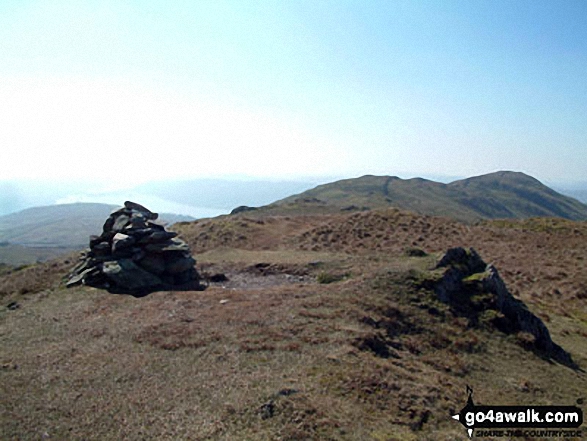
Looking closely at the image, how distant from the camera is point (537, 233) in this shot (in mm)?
52969

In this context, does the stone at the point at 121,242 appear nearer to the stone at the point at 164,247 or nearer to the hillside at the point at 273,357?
the stone at the point at 164,247

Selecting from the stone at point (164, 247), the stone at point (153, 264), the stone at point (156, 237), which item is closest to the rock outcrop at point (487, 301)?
the stone at point (164, 247)

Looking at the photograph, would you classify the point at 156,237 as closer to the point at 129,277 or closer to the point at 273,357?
the point at 129,277

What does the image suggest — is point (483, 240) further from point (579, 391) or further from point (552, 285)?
point (579, 391)

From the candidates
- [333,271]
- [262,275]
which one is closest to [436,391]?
[333,271]

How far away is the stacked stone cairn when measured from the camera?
24017 mm

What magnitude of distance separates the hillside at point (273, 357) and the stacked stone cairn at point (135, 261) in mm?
1267

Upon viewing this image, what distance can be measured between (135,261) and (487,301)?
21.3m

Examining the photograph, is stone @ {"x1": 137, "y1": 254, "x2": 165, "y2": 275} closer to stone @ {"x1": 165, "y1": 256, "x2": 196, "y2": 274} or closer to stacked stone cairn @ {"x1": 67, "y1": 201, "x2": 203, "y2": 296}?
stacked stone cairn @ {"x1": 67, "y1": 201, "x2": 203, "y2": 296}

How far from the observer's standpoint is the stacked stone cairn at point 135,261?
2402 centimetres

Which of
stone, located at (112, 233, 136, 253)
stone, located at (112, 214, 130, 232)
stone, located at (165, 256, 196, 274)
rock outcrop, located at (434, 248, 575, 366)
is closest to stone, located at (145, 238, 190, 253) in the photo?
stone, located at (165, 256, 196, 274)

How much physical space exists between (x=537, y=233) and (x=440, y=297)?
40.3 meters

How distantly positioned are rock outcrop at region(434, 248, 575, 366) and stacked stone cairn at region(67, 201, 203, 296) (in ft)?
50.2

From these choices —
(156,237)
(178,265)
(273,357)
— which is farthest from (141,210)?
(273,357)
